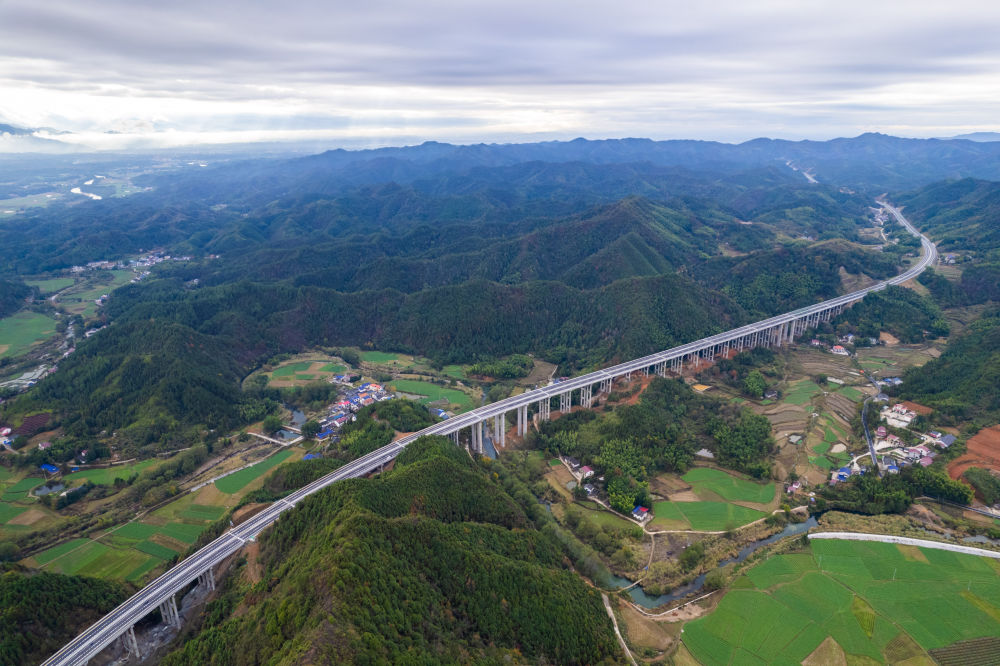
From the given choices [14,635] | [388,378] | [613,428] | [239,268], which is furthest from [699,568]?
[239,268]

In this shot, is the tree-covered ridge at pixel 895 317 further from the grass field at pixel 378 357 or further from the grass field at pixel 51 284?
the grass field at pixel 51 284

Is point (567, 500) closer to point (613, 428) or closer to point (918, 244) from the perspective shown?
point (613, 428)

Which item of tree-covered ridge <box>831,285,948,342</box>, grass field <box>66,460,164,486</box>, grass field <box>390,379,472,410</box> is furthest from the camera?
tree-covered ridge <box>831,285,948,342</box>

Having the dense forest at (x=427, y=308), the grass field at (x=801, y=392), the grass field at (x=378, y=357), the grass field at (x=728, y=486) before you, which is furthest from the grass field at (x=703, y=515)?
the grass field at (x=378, y=357)

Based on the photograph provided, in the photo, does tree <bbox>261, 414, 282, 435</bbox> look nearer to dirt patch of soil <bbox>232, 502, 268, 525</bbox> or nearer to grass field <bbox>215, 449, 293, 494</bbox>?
grass field <bbox>215, 449, 293, 494</bbox>

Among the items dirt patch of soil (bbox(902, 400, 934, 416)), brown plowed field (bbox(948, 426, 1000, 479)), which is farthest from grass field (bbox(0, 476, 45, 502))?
dirt patch of soil (bbox(902, 400, 934, 416))

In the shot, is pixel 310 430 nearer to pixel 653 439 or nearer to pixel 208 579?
pixel 208 579

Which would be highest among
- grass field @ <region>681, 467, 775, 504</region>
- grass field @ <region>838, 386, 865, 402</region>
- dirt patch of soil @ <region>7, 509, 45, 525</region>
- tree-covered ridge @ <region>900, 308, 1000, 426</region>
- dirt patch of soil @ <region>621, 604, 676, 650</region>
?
tree-covered ridge @ <region>900, 308, 1000, 426</region>
